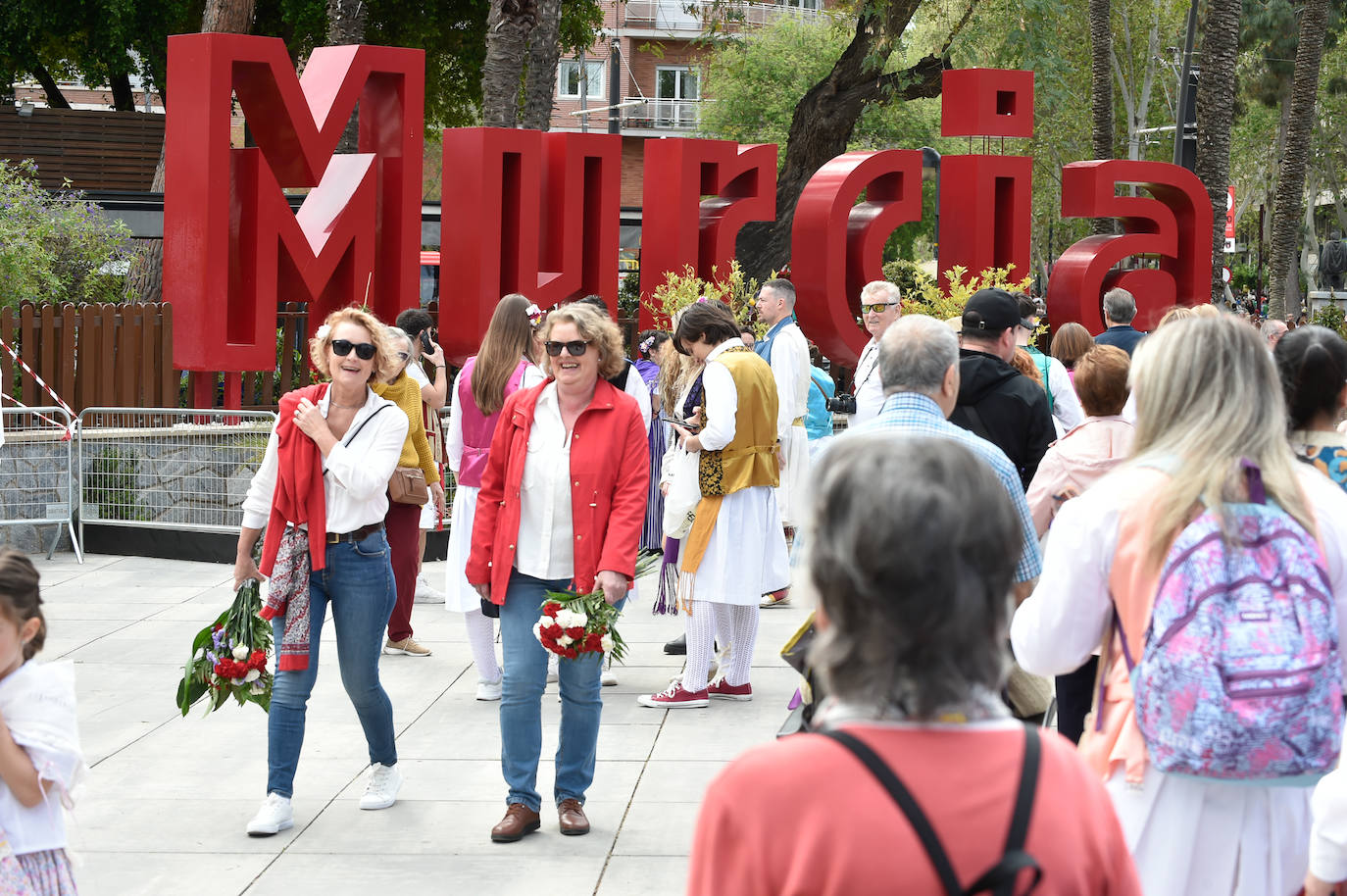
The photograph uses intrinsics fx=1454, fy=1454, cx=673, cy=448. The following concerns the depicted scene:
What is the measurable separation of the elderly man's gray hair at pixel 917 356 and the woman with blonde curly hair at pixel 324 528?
6.64 ft

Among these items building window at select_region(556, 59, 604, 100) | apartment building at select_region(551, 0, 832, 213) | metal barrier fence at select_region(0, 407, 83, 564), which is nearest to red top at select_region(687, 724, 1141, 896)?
metal barrier fence at select_region(0, 407, 83, 564)

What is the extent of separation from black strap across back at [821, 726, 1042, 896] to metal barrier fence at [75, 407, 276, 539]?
9914 millimetres

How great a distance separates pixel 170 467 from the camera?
11.3m


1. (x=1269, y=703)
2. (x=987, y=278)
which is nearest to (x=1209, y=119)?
(x=987, y=278)

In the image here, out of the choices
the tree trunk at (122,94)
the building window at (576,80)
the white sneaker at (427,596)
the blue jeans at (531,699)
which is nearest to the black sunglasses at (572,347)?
the blue jeans at (531,699)

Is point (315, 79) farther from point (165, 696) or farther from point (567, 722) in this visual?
point (567, 722)

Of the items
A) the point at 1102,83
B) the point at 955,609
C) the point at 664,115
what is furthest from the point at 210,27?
the point at 664,115

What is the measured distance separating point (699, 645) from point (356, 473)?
8.22ft

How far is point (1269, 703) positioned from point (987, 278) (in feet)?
40.6

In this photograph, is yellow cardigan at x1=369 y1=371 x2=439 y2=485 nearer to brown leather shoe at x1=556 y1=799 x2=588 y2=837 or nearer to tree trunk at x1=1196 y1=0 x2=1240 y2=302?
brown leather shoe at x1=556 y1=799 x2=588 y2=837

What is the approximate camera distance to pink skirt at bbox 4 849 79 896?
3232mm

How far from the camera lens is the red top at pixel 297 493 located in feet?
17.2

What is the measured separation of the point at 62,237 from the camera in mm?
15445

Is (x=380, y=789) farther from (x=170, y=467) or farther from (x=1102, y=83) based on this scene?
(x=1102, y=83)
